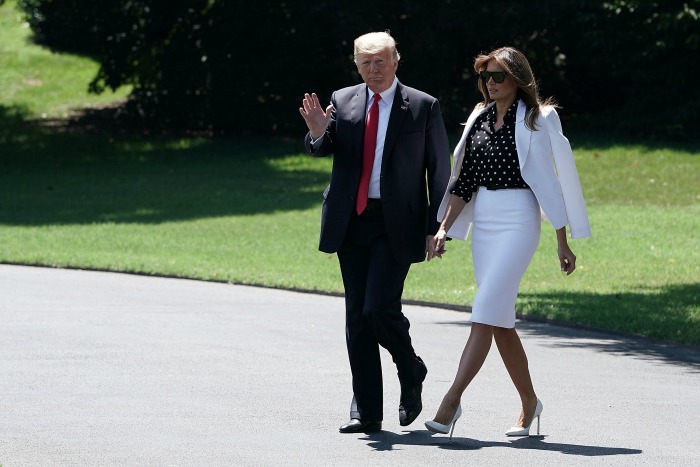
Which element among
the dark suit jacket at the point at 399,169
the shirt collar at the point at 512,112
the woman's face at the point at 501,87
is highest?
the woman's face at the point at 501,87

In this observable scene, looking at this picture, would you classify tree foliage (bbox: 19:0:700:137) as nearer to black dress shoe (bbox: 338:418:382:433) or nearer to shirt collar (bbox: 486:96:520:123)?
shirt collar (bbox: 486:96:520:123)

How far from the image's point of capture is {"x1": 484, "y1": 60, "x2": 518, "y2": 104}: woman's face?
23.1 feet

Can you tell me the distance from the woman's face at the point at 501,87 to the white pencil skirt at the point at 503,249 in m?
0.46

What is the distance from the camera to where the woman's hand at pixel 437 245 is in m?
7.12

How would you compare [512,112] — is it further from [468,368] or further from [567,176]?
[468,368]

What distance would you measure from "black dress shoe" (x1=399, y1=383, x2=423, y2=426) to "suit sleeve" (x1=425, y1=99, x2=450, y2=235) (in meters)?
0.79

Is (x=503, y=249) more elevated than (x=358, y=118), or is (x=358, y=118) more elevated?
(x=358, y=118)

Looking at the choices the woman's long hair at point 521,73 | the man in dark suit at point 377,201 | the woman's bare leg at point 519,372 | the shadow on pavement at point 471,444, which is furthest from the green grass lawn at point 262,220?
the woman's long hair at point 521,73

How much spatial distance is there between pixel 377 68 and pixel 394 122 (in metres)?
0.27

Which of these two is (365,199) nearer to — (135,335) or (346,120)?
(346,120)

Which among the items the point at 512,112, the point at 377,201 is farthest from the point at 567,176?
the point at 377,201

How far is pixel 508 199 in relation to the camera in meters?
7.01

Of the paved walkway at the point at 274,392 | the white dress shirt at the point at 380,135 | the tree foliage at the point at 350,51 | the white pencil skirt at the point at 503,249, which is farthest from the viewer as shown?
the tree foliage at the point at 350,51

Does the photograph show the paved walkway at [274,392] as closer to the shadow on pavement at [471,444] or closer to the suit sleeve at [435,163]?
the shadow on pavement at [471,444]
